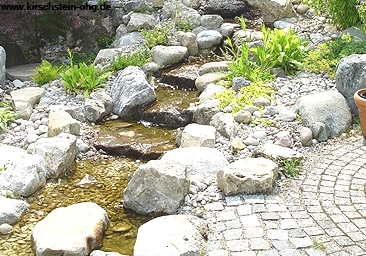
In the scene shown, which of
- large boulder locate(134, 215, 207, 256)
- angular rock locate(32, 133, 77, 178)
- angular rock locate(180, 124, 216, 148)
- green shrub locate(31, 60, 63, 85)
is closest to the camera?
large boulder locate(134, 215, 207, 256)

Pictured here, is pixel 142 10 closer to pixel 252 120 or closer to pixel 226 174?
pixel 252 120

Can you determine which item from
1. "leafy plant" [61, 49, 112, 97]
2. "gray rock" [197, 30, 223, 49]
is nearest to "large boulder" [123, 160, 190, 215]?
"leafy plant" [61, 49, 112, 97]

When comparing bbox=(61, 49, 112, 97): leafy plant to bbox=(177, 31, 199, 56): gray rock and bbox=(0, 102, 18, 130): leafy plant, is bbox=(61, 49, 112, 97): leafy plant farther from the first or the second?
bbox=(177, 31, 199, 56): gray rock

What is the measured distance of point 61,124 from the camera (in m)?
6.52

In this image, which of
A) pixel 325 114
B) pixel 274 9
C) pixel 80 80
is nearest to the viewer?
pixel 325 114

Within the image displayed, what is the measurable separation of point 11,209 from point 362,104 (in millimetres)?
3691

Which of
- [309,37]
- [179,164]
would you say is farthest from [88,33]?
[179,164]

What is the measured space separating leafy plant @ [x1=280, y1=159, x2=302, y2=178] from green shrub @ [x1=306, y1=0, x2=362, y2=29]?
3.34 m

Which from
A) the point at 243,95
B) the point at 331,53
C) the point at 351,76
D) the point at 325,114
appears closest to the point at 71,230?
the point at 243,95

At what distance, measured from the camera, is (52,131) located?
6.46m

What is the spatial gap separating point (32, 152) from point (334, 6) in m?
4.78

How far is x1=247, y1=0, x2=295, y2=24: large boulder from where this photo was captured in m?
9.29

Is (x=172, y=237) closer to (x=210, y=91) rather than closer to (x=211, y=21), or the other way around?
(x=210, y=91)

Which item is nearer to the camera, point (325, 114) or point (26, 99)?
point (325, 114)
